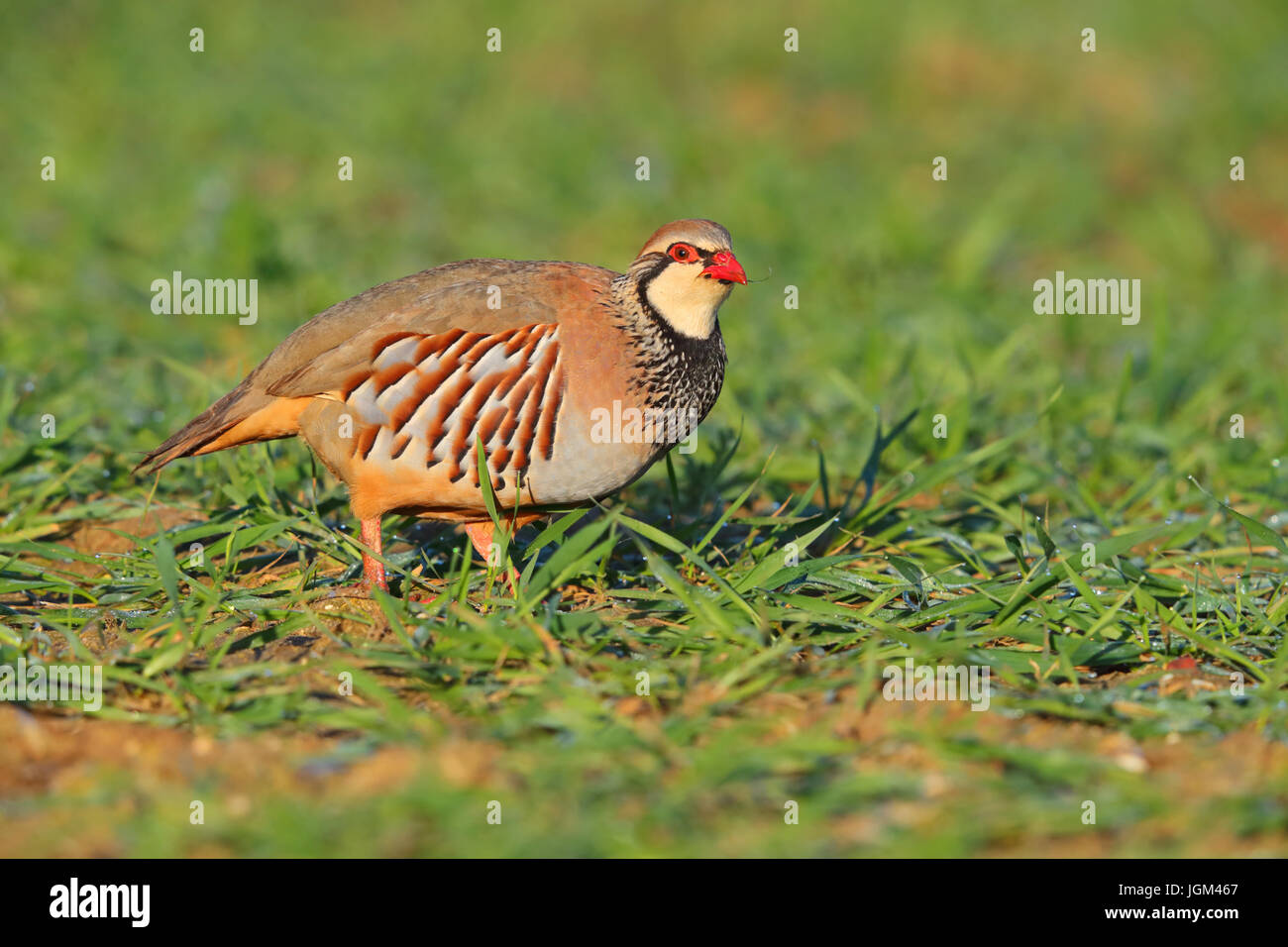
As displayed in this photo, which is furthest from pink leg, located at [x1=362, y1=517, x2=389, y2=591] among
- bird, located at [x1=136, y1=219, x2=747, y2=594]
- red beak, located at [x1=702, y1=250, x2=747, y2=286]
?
red beak, located at [x1=702, y1=250, x2=747, y2=286]

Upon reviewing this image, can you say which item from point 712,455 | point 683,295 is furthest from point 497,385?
point 712,455

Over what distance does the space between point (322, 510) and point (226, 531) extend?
15.2 inches

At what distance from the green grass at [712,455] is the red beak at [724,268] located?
2.53ft

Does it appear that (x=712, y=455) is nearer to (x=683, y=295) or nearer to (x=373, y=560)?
(x=683, y=295)

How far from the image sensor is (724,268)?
4.23 meters

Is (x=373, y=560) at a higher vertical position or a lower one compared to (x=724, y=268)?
lower

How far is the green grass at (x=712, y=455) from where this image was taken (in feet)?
10.6

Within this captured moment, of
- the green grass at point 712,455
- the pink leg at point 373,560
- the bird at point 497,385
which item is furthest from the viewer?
the pink leg at point 373,560

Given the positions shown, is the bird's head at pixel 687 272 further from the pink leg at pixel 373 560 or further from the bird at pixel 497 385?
the pink leg at pixel 373 560

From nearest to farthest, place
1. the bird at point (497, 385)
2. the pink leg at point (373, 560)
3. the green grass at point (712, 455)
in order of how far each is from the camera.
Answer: the green grass at point (712, 455)
the bird at point (497, 385)
the pink leg at point (373, 560)

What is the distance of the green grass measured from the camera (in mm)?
3240

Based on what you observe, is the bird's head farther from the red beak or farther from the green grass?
the green grass

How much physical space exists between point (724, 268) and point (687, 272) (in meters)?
0.12

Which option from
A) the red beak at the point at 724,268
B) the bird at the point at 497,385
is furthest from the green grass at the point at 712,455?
the red beak at the point at 724,268
